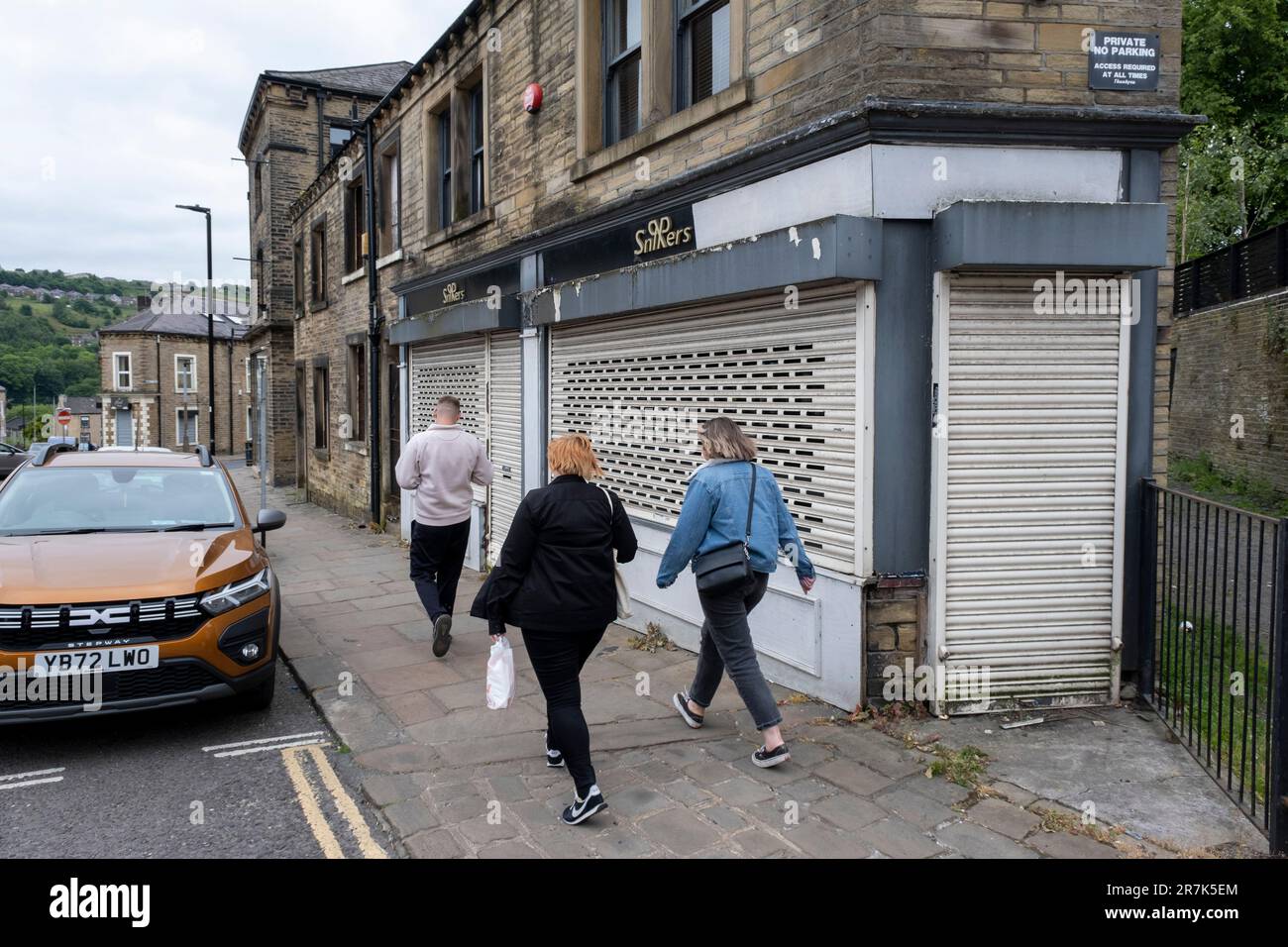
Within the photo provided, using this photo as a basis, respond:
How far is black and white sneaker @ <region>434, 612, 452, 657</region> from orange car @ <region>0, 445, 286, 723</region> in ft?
4.46

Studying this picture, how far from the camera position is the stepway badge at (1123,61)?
5441mm

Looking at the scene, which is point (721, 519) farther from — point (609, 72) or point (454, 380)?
point (454, 380)

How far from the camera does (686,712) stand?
543 centimetres

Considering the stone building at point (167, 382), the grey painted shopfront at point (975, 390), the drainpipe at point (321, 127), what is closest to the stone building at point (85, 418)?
the stone building at point (167, 382)

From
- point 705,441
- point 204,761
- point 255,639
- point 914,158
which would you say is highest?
point 914,158

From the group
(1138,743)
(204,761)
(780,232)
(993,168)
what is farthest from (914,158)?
(204,761)

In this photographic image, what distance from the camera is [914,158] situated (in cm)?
534

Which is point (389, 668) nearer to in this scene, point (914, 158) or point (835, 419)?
point (835, 419)

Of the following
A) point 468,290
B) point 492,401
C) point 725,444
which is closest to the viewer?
point 725,444

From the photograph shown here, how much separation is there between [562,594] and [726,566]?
0.97m

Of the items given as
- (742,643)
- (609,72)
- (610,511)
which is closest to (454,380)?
(609,72)

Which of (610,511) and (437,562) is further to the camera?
(437,562)

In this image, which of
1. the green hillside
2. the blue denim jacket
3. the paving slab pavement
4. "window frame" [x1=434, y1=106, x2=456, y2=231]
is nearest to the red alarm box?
"window frame" [x1=434, y1=106, x2=456, y2=231]
